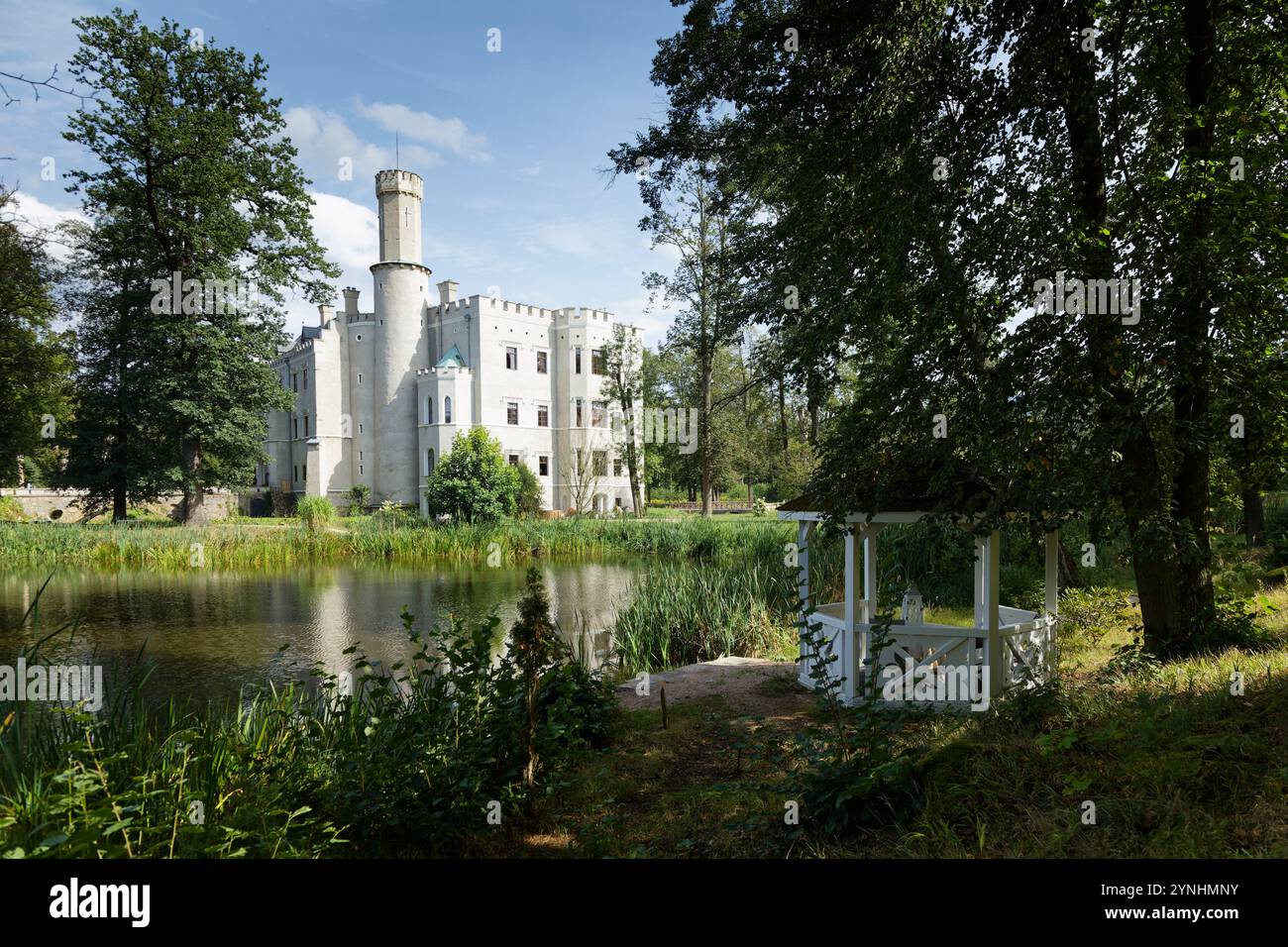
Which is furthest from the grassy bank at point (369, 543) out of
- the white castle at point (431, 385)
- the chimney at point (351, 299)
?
the chimney at point (351, 299)

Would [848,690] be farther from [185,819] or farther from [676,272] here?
[676,272]

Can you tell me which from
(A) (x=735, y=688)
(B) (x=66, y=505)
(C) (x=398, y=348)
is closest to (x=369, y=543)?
(A) (x=735, y=688)

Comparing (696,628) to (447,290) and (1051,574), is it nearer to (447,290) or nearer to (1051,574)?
(1051,574)

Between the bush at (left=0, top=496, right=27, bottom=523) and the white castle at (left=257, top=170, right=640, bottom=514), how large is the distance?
10157mm

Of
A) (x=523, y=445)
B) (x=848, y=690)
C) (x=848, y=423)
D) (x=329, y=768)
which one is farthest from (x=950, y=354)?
(x=523, y=445)

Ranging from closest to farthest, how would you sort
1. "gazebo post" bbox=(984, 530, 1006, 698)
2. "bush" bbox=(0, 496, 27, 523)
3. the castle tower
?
"gazebo post" bbox=(984, 530, 1006, 698) → "bush" bbox=(0, 496, 27, 523) → the castle tower

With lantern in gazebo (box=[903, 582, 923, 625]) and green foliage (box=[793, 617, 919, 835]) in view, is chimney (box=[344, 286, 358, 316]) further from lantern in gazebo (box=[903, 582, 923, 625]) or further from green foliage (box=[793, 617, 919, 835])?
green foliage (box=[793, 617, 919, 835])

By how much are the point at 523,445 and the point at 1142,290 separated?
3366cm

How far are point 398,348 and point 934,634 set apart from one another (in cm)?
3494

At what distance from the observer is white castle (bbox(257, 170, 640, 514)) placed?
35375 millimetres

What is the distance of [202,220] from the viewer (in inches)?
957

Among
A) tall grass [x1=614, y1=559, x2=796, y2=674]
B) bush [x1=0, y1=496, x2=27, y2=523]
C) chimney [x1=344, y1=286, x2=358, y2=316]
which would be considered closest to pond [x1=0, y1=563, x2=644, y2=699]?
tall grass [x1=614, y1=559, x2=796, y2=674]

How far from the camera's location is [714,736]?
6.03 m
